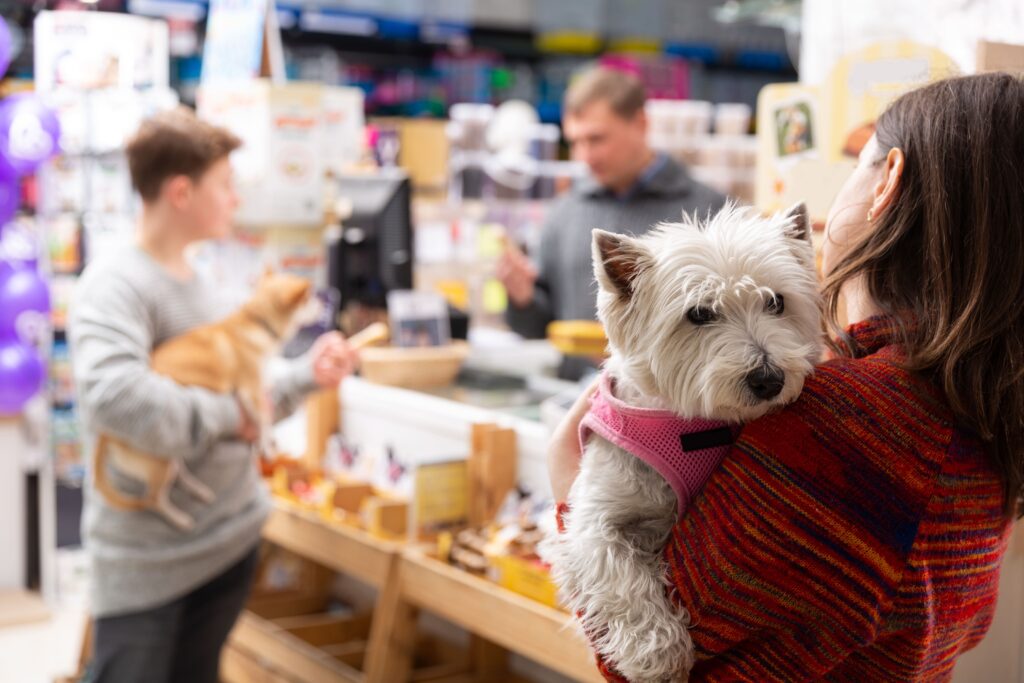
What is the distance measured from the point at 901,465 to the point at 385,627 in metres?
2.12

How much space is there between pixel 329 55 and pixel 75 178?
367 cm

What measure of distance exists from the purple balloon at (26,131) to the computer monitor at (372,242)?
4.67 feet

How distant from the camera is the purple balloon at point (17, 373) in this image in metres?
4.85

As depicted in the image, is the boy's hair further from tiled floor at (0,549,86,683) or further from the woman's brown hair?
tiled floor at (0,549,86,683)

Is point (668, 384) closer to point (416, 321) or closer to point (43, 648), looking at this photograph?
point (416, 321)

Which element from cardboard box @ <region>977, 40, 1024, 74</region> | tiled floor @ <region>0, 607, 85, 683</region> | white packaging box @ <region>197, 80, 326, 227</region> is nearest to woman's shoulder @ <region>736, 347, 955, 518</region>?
cardboard box @ <region>977, 40, 1024, 74</region>

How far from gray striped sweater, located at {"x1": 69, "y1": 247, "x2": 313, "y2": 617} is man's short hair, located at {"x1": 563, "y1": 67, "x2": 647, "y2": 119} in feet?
6.20

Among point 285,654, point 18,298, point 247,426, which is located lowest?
point 285,654

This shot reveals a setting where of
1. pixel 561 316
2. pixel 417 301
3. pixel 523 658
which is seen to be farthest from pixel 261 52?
pixel 523 658

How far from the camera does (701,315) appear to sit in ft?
3.79

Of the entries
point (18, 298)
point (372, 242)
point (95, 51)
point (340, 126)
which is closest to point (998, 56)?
point (372, 242)

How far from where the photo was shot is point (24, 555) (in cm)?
548

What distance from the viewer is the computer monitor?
4203 mm

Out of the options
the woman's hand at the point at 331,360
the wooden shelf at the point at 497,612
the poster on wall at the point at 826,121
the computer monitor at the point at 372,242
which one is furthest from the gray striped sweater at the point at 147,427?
the poster on wall at the point at 826,121
